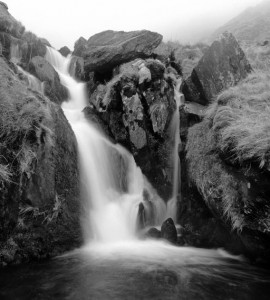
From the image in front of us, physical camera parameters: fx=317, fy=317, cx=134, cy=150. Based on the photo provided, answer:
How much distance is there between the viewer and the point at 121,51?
1509cm

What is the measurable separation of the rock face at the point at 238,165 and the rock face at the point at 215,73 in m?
1.67

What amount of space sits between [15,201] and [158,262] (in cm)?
359

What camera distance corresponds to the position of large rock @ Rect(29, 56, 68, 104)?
1482cm

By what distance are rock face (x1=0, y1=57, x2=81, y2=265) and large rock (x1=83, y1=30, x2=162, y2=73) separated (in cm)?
699

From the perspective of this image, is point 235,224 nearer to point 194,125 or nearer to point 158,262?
point 158,262

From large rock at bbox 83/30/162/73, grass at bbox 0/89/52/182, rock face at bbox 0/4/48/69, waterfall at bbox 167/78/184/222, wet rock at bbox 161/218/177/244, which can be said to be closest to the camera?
grass at bbox 0/89/52/182

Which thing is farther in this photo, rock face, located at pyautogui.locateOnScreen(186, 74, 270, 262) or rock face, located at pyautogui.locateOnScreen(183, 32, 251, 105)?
rock face, located at pyautogui.locateOnScreen(183, 32, 251, 105)

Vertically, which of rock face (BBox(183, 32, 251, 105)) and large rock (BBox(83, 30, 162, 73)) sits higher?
large rock (BBox(83, 30, 162, 73))

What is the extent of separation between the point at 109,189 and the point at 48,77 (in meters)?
7.31

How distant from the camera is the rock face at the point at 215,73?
454 inches

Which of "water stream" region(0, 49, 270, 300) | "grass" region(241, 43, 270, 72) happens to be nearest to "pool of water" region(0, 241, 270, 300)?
"water stream" region(0, 49, 270, 300)

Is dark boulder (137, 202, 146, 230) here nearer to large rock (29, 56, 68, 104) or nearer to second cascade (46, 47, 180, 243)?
Result: second cascade (46, 47, 180, 243)

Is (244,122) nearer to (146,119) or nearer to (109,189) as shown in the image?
(146,119)

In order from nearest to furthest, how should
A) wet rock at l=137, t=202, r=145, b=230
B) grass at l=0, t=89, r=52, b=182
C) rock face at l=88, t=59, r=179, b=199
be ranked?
grass at l=0, t=89, r=52, b=182
wet rock at l=137, t=202, r=145, b=230
rock face at l=88, t=59, r=179, b=199
